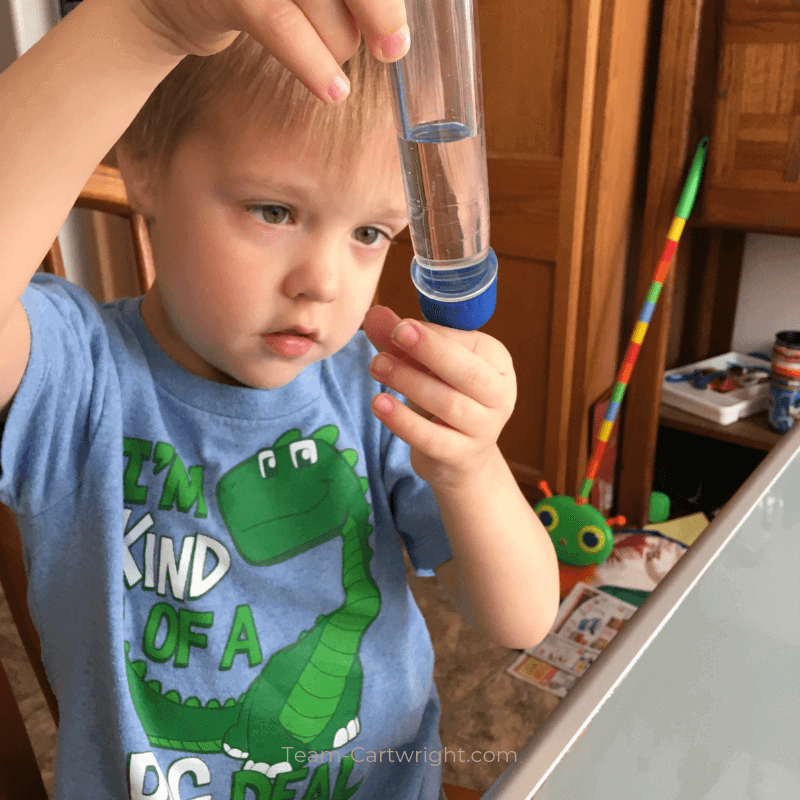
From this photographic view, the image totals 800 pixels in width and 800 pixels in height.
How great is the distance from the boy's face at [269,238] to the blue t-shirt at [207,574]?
84 millimetres

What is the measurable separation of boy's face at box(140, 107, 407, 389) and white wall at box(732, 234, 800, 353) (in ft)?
5.27

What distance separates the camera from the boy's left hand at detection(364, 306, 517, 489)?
418mm

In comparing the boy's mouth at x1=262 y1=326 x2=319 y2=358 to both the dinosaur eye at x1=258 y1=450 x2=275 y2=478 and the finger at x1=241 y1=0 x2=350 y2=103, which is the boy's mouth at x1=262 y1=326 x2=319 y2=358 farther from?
the finger at x1=241 y1=0 x2=350 y2=103

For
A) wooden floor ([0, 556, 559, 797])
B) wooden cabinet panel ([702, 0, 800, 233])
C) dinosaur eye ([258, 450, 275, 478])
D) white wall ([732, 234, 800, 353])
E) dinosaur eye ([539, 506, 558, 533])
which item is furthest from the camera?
white wall ([732, 234, 800, 353])

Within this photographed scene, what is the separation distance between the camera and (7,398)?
1.60ft

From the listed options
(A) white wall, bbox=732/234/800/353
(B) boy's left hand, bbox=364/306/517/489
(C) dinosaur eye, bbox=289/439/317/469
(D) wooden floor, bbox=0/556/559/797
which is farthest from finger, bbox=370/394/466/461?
(A) white wall, bbox=732/234/800/353

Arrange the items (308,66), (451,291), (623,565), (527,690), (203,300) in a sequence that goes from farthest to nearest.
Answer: (623,565)
(527,690)
(203,300)
(451,291)
(308,66)

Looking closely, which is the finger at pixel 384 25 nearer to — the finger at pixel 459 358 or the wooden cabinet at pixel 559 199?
the finger at pixel 459 358

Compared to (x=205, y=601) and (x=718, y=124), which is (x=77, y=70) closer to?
(x=205, y=601)

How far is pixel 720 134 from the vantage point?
149 centimetres

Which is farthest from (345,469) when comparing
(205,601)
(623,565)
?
(623,565)

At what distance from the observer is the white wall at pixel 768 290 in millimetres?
1840

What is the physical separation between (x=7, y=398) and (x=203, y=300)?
14cm

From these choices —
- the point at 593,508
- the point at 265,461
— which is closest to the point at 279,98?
the point at 265,461
